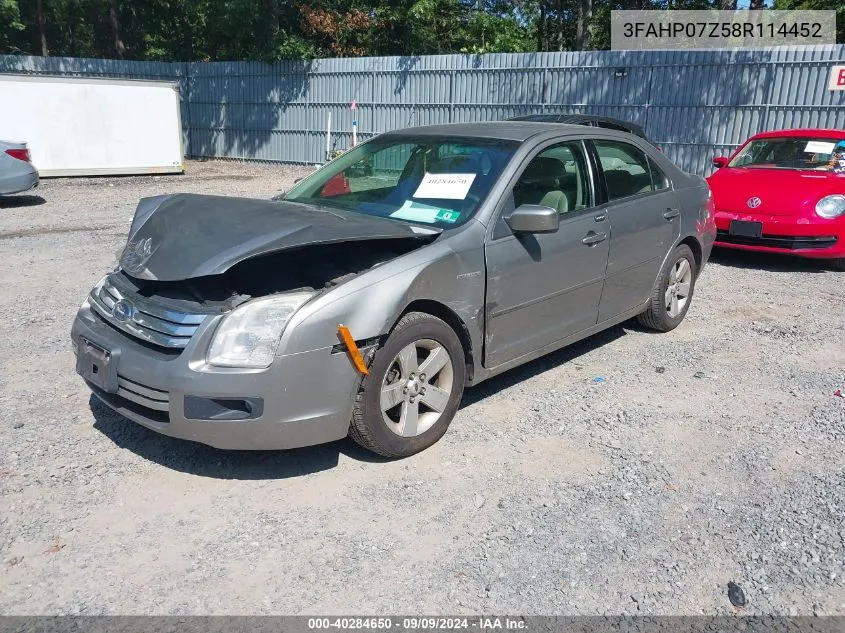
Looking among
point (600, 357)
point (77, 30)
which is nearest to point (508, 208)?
point (600, 357)

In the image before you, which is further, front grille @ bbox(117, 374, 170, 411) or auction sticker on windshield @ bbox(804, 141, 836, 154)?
auction sticker on windshield @ bbox(804, 141, 836, 154)

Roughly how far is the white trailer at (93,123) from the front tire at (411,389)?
1421 cm

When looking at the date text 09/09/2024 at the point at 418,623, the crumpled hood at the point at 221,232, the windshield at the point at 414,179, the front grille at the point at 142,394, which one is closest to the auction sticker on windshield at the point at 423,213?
the windshield at the point at 414,179

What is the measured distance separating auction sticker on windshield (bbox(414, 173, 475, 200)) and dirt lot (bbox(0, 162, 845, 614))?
130 centimetres

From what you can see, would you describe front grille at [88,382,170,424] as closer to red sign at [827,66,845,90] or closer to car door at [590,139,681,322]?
car door at [590,139,681,322]

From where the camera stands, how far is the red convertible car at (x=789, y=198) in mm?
8055

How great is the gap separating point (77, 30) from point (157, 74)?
18.7 m

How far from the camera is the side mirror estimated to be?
4.08 metres

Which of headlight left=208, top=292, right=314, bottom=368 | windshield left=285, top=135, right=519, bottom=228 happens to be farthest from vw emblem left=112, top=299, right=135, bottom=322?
windshield left=285, top=135, right=519, bottom=228

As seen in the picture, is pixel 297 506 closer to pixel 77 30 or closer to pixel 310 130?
pixel 310 130

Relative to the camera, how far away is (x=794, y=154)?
29.9ft

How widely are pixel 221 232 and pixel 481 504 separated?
1.82 m

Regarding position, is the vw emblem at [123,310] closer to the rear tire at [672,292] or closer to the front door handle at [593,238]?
the front door handle at [593,238]

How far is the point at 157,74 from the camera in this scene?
74.2ft
